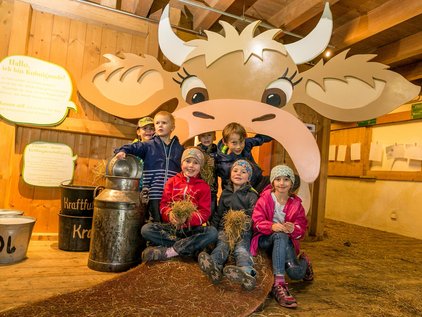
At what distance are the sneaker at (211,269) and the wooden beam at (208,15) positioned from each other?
294 centimetres

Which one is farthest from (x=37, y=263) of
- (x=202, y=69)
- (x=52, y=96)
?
(x=202, y=69)

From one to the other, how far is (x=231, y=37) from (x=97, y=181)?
7.25 feet

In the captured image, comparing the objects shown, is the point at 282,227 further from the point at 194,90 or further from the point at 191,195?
the point at 194,90

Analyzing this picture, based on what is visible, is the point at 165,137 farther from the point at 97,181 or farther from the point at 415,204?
the point at 415,204

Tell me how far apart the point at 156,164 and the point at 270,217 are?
1117 millimetres

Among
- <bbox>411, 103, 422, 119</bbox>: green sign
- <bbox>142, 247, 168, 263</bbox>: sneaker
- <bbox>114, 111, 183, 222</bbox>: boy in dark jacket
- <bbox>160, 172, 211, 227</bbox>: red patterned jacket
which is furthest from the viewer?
<bbox>411, 103, 422, 119</bbox>: green sign

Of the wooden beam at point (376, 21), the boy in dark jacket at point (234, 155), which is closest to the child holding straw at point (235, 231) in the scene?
the boy in dark jacket at point (234, 155)

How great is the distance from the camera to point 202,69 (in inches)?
137

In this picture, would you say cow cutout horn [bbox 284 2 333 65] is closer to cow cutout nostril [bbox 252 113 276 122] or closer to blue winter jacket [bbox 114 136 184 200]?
cow cutout nostril [bbox 252 113 276 122]

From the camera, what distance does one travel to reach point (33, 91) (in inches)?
142

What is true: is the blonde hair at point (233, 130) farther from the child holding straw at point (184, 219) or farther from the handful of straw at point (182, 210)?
the handful of straw at point (182, 210)

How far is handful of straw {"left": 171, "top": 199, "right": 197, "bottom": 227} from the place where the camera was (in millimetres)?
2473

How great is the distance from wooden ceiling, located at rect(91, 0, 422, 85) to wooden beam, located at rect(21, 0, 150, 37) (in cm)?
17

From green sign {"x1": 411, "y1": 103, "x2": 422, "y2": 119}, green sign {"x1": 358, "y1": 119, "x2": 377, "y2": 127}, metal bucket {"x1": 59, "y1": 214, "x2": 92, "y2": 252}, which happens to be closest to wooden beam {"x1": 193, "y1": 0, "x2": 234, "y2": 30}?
metal bucket {"x1": 59, "y1": 214, "x2": 92, "y2": 252}
